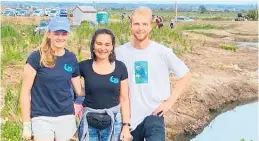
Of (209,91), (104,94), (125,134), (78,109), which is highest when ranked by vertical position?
(104,94)

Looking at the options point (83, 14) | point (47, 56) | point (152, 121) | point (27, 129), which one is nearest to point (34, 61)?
point (47, 56)

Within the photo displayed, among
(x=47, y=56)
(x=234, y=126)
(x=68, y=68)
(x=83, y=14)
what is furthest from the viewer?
(x=83, y=14)

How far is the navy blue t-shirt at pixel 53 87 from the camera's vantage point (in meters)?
3.68

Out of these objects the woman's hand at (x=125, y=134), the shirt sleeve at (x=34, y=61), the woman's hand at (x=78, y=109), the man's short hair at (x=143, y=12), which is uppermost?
the man's short hair at (x=143, y=12)

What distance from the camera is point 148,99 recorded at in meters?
3.87

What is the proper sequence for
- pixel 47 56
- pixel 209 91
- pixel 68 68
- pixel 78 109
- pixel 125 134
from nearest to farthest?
pixel 47 56
pixel 68 68
pixel 125 134
pixel 78 109
pixel 209 91

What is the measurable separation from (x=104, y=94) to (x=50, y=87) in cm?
38

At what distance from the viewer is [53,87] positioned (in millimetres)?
3697

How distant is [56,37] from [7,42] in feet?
31.0

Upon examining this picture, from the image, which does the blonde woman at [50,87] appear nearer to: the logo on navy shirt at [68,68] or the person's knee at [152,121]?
the logo on navy shirt at [68,68]

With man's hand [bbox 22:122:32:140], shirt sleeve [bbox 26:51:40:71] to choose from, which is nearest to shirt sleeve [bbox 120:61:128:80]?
shirt sleeve [bbox 26:51:40:71]

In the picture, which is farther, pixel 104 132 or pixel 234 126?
pixel 234 126

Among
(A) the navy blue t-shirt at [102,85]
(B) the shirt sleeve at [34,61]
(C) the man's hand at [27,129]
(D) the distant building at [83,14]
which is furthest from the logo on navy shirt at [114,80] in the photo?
(D) the distant building at [83,14]

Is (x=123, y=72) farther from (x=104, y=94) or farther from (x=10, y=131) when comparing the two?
(x=10, y=131)
